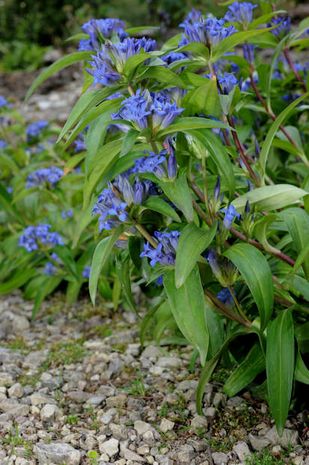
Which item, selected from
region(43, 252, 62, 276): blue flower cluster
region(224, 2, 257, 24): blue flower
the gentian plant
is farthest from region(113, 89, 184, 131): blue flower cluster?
region(43, 252, 62, 276): blue flower cluster

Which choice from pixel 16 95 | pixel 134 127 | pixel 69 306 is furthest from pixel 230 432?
pixel 16 95

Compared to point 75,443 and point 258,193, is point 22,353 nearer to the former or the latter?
point 75,443

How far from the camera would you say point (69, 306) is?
12.8 ft

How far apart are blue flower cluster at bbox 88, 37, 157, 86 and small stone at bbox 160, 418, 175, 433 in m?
1.27

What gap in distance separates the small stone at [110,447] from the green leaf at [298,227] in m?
0.90

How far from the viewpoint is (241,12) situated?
2.80 metres

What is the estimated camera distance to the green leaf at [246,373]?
254 centimetres

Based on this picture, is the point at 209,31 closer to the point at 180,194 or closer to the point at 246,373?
the point at 180,194

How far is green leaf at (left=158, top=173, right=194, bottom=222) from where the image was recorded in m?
2.07

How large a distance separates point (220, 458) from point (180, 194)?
969 millimetres

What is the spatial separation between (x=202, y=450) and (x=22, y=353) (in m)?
1.20

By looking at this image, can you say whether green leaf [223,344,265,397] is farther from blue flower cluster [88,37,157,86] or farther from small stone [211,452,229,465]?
blue flower cluster [88,37,157,86]

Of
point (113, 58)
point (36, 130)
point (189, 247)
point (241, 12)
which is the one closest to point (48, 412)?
point (189, 247)

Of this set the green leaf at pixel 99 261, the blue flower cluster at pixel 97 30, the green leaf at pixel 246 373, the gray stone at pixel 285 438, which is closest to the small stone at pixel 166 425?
the green leaf at pixel 246 373
